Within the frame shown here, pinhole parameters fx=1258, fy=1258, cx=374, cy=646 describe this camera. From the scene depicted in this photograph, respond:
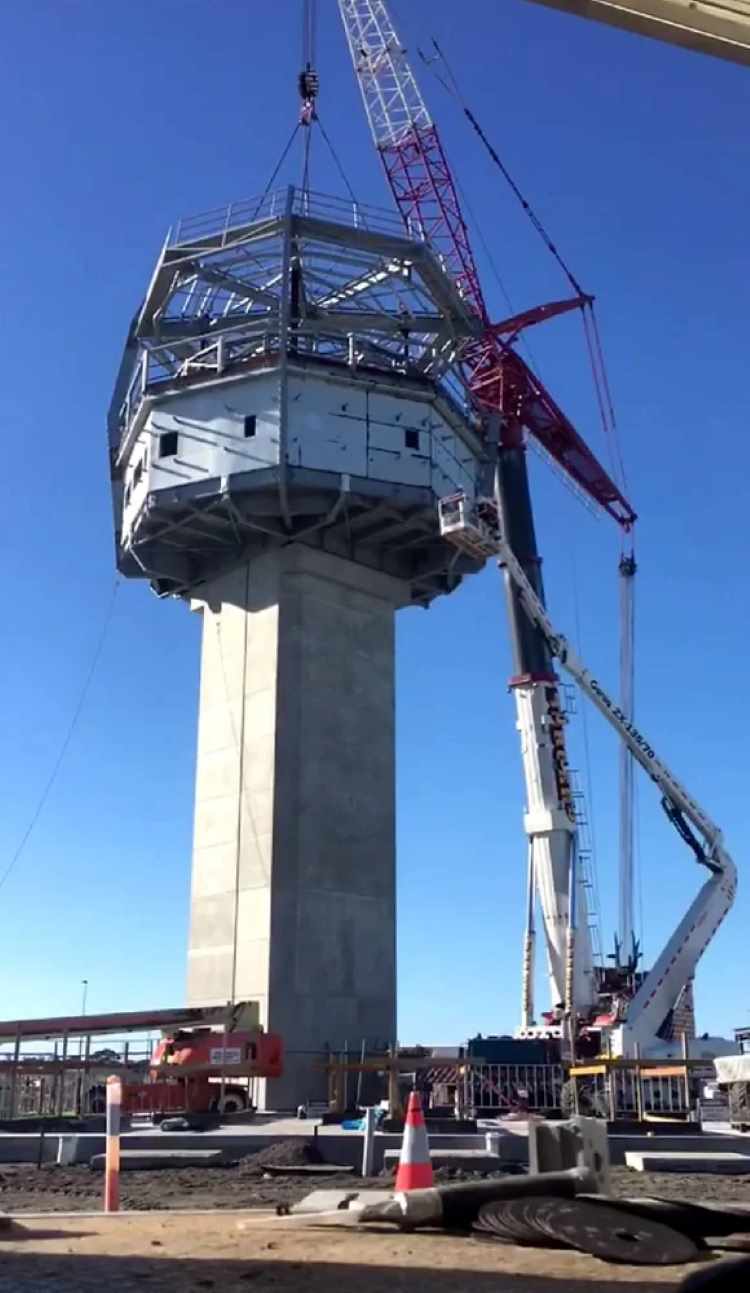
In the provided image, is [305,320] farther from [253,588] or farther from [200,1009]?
[200,1009]

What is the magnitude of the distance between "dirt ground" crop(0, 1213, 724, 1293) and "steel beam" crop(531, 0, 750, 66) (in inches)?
288

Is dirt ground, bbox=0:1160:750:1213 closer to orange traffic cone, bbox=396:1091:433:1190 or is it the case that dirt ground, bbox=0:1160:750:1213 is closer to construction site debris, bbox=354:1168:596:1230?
orange traffic cone, bbox=396:1091:433:1190

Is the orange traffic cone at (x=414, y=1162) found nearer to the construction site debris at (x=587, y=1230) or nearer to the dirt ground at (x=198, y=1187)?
the construction site debris at (x=587, y=1230)

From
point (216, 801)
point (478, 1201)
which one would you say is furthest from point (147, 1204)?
point (216, 801)

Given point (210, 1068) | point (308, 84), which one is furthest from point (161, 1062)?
point (308, 84)

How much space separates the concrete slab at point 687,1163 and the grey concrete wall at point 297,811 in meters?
16.1

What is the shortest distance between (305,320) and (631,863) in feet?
81.6

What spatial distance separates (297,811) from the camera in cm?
3328

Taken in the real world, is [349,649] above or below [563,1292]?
above

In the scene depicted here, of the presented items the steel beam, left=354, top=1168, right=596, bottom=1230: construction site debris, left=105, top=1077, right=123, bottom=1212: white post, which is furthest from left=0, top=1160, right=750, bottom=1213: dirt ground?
the steel beam

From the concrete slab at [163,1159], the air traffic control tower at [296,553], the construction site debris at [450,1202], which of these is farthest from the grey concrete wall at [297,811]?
the construction site debris at [450,1202]

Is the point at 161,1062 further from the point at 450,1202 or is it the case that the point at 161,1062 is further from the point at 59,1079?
the point at 450,1202

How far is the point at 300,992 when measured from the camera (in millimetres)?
31750

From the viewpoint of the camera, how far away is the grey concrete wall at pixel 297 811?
32.2m
